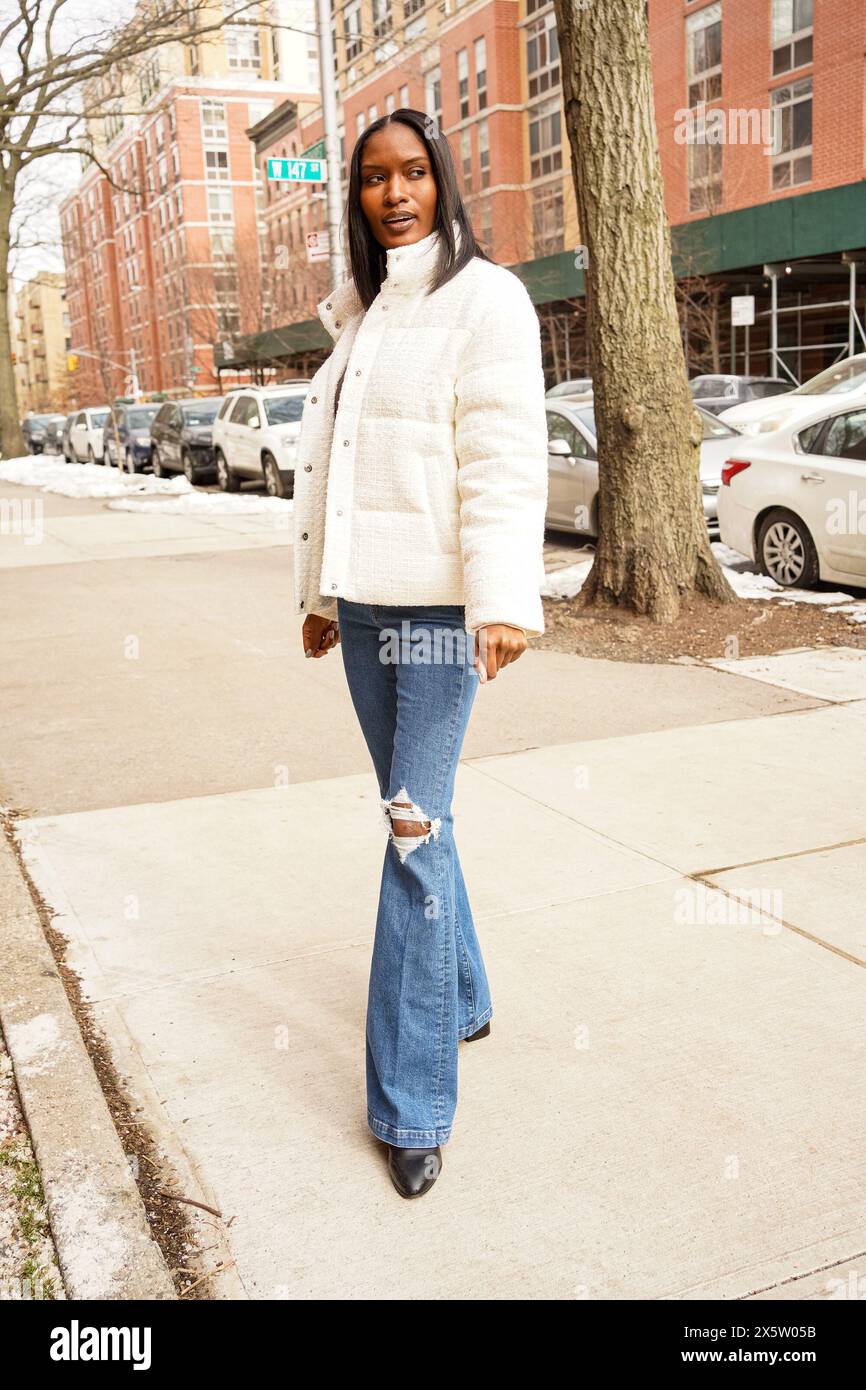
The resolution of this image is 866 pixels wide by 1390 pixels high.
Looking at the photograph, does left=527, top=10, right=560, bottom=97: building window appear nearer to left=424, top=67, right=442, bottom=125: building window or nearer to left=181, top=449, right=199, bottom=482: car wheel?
left=424, top=67, right=442, bottom=125: building window

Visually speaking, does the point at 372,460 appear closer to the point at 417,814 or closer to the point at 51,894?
the point at 417,814

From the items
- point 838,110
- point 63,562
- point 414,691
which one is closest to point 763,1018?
point 414,691

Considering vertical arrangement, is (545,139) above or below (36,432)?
above

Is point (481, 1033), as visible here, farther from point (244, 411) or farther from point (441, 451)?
point (244, 411)

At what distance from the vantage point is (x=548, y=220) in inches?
1922

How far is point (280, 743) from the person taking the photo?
245 inches

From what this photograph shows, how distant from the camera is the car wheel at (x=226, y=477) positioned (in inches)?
873

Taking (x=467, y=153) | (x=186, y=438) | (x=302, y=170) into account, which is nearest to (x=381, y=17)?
(x=467, y=153)

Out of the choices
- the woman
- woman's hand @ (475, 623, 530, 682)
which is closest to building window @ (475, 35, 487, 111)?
the woman

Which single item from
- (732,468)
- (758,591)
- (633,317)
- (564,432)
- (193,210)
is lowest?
(758,591)

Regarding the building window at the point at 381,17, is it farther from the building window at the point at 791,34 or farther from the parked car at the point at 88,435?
the parked car at the point at 88,435

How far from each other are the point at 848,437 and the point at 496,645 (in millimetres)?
7985

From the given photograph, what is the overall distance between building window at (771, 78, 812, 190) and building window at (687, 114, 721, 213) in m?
1.76
